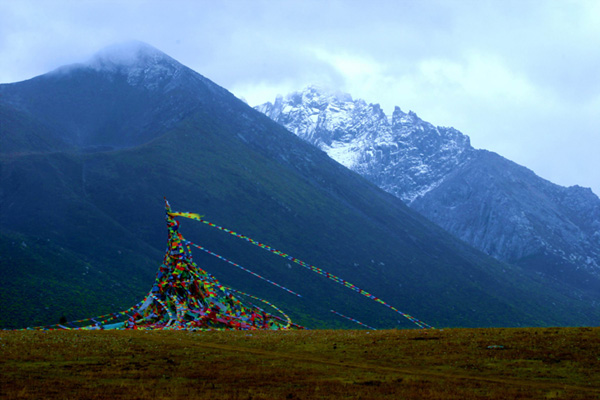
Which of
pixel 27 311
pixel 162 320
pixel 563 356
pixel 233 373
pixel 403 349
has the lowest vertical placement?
pixel 27 311

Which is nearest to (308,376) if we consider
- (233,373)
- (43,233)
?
(233,373)

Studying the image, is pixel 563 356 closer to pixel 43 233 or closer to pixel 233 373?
pixel 233 373

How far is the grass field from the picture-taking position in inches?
1262

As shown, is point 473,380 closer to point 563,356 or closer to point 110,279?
point 563,356

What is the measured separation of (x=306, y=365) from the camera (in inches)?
1575

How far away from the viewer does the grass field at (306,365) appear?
32.1m

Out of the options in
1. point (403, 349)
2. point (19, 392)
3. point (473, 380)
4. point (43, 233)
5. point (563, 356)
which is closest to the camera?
point (19, 392)

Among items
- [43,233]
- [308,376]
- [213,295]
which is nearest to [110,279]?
[43,233]

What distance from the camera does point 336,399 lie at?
30.7 meters

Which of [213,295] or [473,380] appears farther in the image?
[213,295]

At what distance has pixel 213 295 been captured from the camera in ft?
233

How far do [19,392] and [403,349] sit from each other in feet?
85.0

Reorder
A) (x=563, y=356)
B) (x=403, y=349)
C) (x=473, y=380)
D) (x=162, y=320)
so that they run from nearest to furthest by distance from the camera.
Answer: (x=473, y=380) < (x=563, y=356) < (x=403, y=349) < (x=162, y=320)

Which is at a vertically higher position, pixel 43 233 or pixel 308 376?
pixel 308 376
